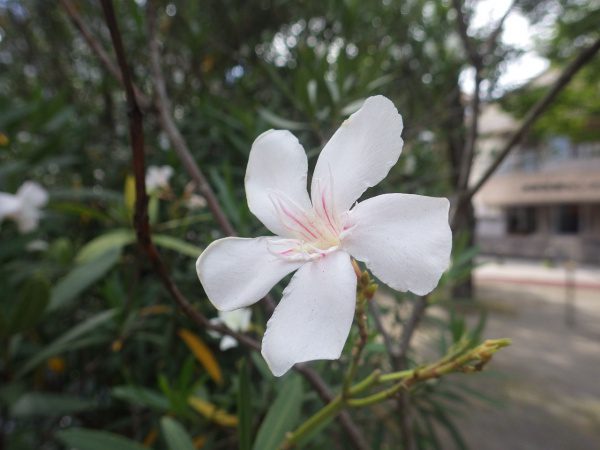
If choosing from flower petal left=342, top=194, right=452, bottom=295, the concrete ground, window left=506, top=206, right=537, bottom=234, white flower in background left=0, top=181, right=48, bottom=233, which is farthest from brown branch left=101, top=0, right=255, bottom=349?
window left=506, top=206, right=537, bottom=234

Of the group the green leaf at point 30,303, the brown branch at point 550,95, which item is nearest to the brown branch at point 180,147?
the green leaf at point 30,303

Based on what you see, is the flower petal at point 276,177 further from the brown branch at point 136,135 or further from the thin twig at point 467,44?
the thin twig at point 467,44

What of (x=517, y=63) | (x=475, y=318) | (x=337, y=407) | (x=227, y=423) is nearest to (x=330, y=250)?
(x=337, y=407)

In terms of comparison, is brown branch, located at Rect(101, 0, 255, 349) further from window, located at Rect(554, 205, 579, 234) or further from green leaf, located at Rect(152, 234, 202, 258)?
window, located at Rect(554, 205, 579, 234)

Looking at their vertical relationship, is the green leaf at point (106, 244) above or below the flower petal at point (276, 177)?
below

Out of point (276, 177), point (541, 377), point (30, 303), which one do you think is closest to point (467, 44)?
point (276, 177)

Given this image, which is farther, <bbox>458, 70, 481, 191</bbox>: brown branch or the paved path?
the paved path
